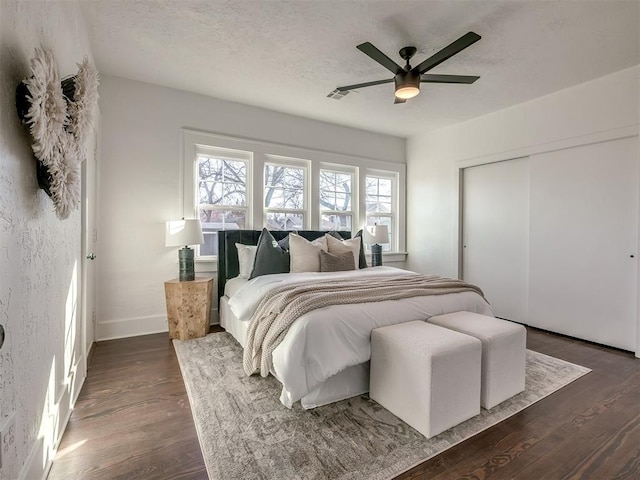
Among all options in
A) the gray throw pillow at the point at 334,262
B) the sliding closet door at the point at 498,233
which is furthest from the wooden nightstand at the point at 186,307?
the sliding closet door at the point at 498,233

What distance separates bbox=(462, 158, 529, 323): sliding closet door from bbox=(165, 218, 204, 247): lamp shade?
12.1 ft

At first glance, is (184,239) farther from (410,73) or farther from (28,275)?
(410,73)

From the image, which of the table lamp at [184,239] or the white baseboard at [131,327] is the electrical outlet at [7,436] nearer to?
the table lamp at [184,239]

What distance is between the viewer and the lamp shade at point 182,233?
10.6 feet

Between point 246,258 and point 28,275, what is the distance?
7.68 ft

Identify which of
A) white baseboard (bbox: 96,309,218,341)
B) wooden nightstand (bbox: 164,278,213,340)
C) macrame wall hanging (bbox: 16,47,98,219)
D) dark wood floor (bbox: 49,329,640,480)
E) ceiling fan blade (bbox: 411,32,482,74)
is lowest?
dark wood floor (bbox: 49,329,640,480)

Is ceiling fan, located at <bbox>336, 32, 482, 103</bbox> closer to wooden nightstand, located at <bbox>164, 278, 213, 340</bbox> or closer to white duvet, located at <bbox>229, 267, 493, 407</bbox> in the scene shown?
white duvet, located at <bbox>229, 267, 493, 407</bbox>

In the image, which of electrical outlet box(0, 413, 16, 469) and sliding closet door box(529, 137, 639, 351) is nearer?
electrical outlet box(0, 413, 16, 469)

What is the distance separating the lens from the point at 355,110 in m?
4.13

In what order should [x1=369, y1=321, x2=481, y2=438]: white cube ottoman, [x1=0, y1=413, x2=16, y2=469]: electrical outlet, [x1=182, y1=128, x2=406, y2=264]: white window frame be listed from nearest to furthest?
1. [x1=0, y1=413, x2=16, y2=469]: electrical outlet
2. [x1=369, y1=321, x2=481, y2=438]: white cube ottoman
3. [x1=182, y1=128, x2=406, y2=264]: white window frame

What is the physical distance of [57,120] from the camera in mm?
1217

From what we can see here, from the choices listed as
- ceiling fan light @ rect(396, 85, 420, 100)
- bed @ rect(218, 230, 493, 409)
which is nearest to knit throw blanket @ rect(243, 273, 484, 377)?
bed @ rect(218, 230, 493, 409)

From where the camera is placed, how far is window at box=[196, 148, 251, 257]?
3.83 m

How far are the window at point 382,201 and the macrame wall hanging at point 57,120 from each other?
409 centimetres
